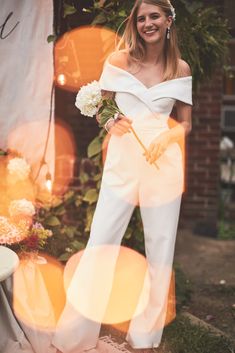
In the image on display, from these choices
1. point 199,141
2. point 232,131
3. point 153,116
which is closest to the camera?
point 153,116

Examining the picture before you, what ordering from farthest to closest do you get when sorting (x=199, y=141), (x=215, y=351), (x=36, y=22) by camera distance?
(x=199, y=141)
(x=36, y=22)
(x=215, y=351)

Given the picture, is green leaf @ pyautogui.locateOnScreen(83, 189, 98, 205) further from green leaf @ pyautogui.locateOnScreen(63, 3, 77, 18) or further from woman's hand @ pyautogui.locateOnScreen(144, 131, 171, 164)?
green leaf @ pyautogui.locateOnScreen(63, 3, 77, 18)

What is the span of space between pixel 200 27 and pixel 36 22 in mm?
1304

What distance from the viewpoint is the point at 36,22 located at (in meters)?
4.39

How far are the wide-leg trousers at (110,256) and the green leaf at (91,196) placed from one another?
0.99 meters

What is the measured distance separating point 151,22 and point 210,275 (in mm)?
2658

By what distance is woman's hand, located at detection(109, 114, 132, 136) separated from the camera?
11.0 feet

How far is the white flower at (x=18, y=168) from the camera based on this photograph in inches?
173

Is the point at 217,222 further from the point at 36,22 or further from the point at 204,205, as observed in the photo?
the point at 36,22

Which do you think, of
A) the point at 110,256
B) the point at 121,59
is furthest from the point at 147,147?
the point at 110,256

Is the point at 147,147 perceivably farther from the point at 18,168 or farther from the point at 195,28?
the point at 195,28

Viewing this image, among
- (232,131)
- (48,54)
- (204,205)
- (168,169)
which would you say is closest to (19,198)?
(48,54)

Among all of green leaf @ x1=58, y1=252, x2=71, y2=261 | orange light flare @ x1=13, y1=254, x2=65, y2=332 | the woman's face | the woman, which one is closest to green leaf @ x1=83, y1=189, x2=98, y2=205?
green leaf @ x1=58, y1=252, x2=71, y2=261

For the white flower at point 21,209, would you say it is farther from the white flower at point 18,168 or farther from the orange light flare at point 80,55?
the orange light flare at point 80,55
